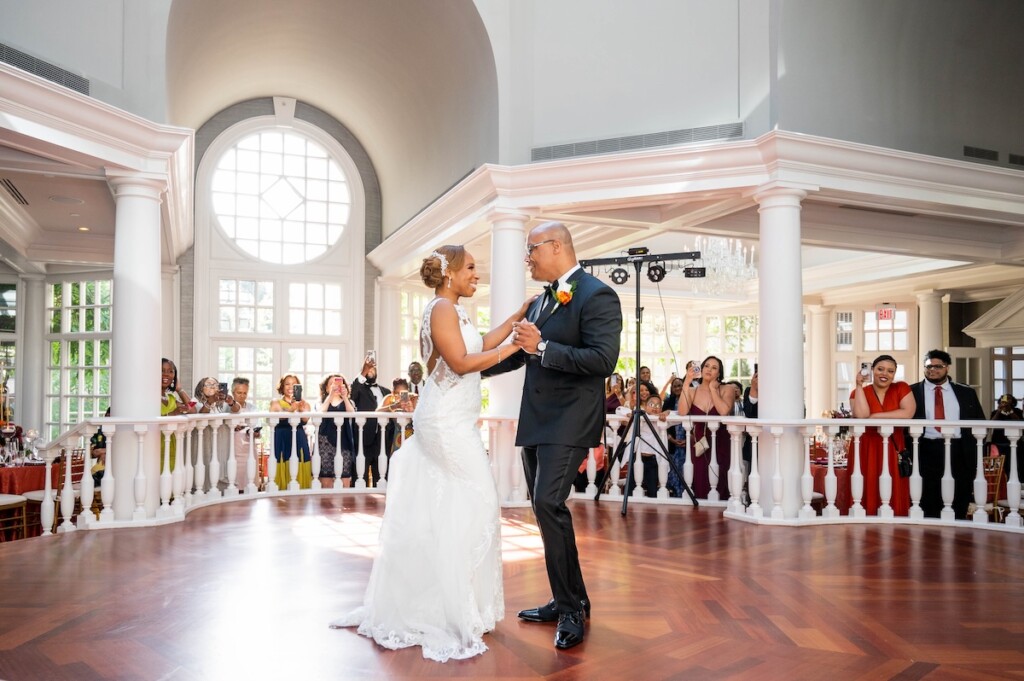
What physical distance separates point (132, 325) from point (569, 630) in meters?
4.26

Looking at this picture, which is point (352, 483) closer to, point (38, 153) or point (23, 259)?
point (38, 153)

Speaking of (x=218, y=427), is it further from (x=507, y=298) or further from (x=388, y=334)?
(x=388, y=334)

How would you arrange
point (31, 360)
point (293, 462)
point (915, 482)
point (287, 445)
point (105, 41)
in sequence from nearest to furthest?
Answer: point (105, 41) < point (915, 482) < point (293, 462) < point (287, 445) < point (31, 360)

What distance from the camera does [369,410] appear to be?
8.44m

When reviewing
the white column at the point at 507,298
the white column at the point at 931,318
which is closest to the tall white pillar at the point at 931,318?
the white column at the point at 931,318

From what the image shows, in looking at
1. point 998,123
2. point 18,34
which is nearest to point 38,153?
point 18,34

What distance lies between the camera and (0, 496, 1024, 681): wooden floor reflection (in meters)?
2.95

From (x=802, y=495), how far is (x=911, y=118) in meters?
3.46

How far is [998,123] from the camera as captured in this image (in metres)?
7.51

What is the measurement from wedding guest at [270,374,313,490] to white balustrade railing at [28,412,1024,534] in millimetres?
20

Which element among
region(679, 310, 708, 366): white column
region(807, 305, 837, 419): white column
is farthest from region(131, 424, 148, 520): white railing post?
region(679, 310, 708, 366): white column

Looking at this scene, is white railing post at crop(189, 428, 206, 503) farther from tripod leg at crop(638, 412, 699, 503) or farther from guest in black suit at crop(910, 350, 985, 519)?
guest in black suit at crop(910, 350, 985, 519)

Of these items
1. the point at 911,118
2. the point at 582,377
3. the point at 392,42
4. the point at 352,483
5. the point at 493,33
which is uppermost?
the point at 392,42

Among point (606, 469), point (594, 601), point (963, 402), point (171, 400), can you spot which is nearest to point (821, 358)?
point (963, 402)
